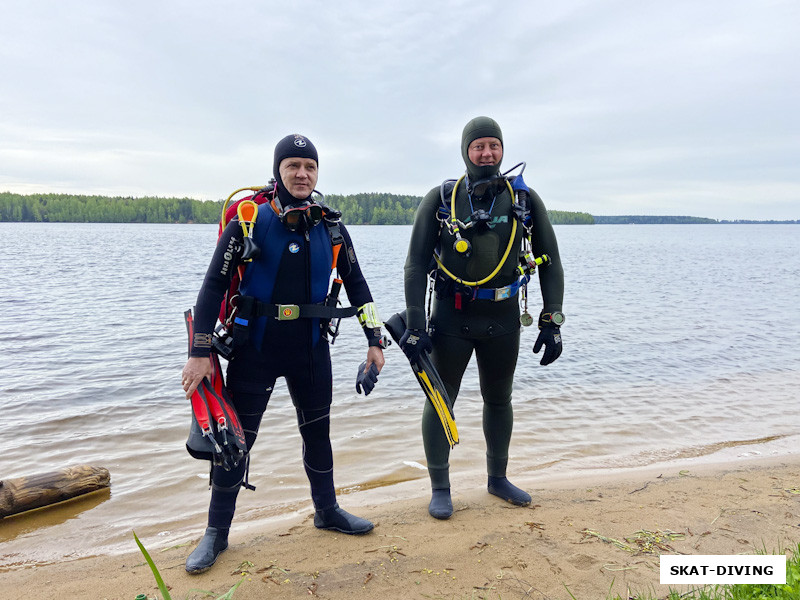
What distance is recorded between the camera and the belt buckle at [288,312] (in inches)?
116

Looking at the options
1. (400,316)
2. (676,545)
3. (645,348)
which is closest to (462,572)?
(676,545)

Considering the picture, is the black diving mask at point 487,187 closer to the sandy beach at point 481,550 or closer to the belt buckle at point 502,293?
the belt buckle at point 502,293

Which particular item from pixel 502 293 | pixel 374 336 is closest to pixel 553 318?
pixel 502 293

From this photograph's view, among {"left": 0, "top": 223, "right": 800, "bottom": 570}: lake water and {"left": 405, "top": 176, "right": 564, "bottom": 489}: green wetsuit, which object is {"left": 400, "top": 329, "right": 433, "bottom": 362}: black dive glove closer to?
{"left": 405, "top": 176, "right": 564, "bottom": 489}: green wetsuit

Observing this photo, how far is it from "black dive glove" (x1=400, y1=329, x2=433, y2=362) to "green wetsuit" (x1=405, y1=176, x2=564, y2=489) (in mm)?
51

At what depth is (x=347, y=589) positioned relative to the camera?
2707 millimetres

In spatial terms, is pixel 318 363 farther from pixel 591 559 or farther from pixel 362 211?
pixel 362 211

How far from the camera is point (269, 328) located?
2941mm

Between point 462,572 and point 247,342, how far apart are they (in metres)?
1.63

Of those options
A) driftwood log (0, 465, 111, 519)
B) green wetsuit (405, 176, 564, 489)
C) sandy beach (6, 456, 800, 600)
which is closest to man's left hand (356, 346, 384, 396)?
green wetsuit (405, 176, 564, 489)

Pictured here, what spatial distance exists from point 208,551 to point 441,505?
1.46 m

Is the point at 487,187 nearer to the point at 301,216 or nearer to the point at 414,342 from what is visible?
the point at 414,342

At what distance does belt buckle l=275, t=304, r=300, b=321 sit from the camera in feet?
9.64

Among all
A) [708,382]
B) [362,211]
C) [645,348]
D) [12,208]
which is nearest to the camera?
[708,382]
